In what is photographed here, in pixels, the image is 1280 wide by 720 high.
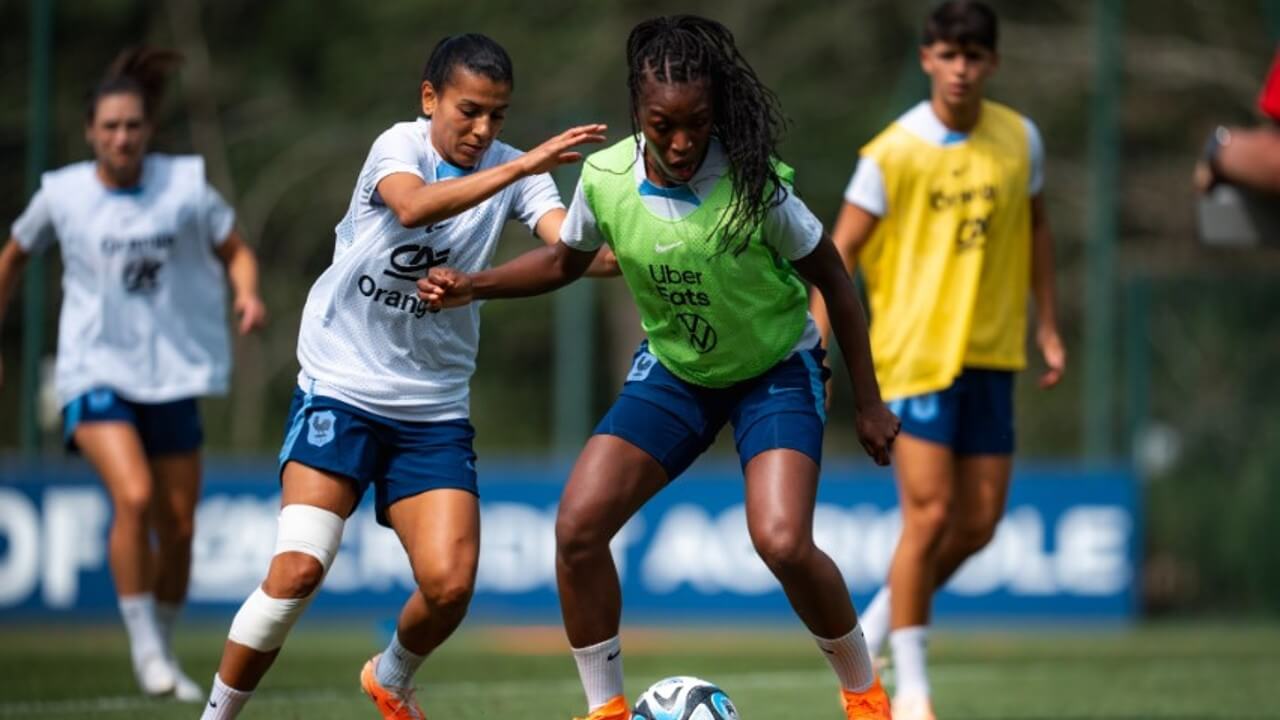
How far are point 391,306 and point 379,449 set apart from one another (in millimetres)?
435

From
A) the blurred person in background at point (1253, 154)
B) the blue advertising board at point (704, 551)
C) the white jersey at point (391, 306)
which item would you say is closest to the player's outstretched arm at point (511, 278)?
the white jersey at point (391, 306)

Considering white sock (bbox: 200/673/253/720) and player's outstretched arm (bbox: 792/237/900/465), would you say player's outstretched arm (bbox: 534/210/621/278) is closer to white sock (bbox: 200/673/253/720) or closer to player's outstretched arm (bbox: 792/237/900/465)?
player's outstretched arm (bbox: 792/237/900/465)

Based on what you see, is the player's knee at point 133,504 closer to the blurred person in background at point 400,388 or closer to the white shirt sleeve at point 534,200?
the blurred person in background at point 400,388

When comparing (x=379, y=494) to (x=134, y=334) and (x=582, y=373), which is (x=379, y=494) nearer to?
(x=134, y=334)

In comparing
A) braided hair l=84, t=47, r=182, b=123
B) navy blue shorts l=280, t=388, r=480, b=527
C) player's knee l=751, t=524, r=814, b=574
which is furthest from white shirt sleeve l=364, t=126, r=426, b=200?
braided hair l=84, t=47, r=182, b=123

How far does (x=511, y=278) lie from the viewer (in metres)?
5.34

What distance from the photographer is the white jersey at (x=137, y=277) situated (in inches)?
317

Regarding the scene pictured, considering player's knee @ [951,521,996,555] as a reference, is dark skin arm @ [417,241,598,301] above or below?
above

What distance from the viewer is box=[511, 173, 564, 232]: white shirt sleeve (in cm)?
586

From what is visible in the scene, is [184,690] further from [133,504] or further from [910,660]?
[910,660]

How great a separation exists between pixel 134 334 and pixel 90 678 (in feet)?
5.80

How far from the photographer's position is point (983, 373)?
7.07m

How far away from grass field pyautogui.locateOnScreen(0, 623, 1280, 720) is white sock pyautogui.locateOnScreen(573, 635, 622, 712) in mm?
1467

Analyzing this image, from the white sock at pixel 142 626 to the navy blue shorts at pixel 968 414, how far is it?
10.4ft
